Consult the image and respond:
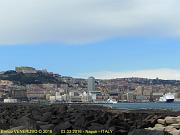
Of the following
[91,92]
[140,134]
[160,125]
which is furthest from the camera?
[91,92]

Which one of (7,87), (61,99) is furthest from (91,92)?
(7,87)

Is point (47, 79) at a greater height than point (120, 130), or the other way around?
point (47, 79)

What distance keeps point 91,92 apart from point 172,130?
349ft

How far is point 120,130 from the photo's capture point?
16000 millimetres

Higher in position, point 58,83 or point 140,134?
point 58,83

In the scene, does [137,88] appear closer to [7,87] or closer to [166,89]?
[166,89]

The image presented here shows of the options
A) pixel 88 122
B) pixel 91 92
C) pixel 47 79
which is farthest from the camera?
pixel 47 79

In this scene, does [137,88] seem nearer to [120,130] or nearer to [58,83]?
[58,83]

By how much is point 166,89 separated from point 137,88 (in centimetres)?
804

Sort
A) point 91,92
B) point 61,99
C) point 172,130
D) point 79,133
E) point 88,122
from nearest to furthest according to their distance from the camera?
point 79,133
point 172,130
point 88,122
point 61,99
point 91,92

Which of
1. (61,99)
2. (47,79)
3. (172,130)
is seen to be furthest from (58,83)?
(172,130)

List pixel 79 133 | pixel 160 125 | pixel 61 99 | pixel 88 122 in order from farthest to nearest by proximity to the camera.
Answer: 1. pixel 61 99
2. pixel 160 125
3. pixel 88 122
4. pixel 79 133

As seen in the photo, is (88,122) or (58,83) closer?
(88,122)

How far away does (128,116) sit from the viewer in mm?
25109
